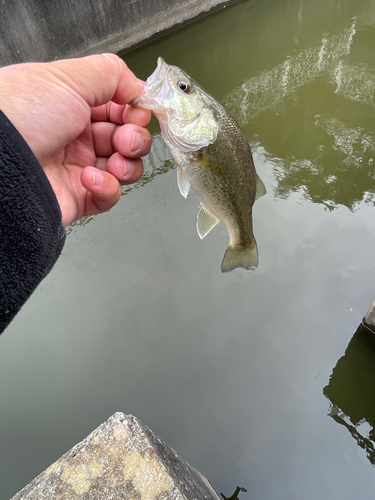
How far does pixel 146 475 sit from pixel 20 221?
1.36m

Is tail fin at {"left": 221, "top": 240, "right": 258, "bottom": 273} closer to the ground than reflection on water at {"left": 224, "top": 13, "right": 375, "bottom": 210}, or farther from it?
farther from it

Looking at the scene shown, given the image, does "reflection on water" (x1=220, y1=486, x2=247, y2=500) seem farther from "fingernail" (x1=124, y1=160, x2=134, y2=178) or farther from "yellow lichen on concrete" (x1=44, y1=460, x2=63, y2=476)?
"fingernail" (x1=124, y1=160, x2=134, y2=178)

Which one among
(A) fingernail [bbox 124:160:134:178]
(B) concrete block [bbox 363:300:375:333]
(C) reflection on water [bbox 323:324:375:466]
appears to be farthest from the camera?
(B) concrete block [bbox 363:300:375:333]

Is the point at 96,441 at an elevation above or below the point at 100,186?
below

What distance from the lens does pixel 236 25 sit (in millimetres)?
9586

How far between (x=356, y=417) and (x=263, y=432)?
915 mm

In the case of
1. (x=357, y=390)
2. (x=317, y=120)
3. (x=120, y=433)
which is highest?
(x=120, y=433)

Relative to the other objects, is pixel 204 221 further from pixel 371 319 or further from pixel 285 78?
pixel 285 78

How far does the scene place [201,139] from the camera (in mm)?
1538

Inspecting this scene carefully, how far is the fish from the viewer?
1.51 m

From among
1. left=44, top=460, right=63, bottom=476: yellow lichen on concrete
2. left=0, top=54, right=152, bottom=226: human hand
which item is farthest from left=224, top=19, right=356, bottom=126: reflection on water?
left=44, top=460, right=63, bottom=476: yellow lichen on concrete

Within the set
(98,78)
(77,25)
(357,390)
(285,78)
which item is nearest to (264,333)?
(357,390)

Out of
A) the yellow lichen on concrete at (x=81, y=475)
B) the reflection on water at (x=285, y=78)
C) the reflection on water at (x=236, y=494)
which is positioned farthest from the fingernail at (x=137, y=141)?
the reflection on water at (x=285, y=78)

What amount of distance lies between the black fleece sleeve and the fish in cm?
75
